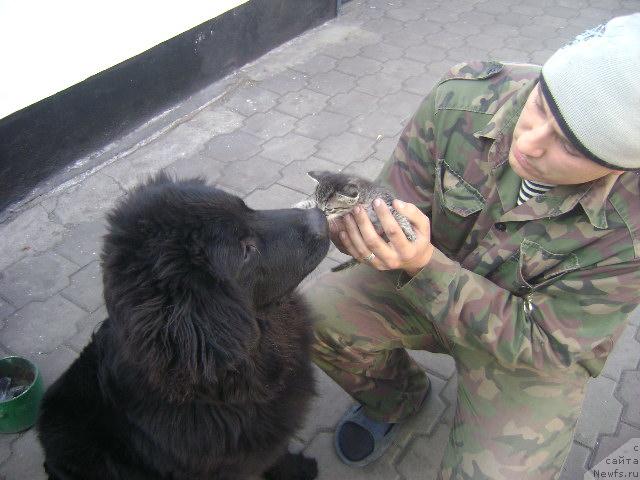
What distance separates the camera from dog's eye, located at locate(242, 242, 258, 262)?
5.66ft

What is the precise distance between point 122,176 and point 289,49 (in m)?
2.57

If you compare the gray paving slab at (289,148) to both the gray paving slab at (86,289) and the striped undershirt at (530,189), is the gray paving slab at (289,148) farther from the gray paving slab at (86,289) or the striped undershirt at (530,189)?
the striped undershirt at (530,189)

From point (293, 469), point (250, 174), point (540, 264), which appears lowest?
point (293, 469)

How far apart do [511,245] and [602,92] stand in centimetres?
69

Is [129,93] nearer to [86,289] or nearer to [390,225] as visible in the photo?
[86,289]

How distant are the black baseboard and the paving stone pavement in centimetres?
20

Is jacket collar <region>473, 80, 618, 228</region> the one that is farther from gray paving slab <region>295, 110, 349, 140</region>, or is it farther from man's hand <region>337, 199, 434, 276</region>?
gray paving slab <region>295, 110, 349, 140</region>

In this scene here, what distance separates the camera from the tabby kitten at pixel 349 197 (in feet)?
5.81

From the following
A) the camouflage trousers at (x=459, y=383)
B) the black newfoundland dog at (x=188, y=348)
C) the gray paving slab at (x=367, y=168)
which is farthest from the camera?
the gray paving slab at (x=367, y=168)

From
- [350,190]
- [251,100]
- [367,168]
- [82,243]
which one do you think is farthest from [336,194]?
[251,100]

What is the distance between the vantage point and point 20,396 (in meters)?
2.38

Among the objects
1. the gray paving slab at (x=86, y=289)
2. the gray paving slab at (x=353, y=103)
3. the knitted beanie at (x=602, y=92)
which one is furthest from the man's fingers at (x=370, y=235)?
the gray paving slab at (x=353, y=103)

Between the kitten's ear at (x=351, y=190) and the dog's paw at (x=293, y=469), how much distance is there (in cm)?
130

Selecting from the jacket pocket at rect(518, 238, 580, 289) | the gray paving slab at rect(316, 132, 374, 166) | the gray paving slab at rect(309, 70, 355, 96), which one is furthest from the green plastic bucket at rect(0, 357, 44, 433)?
the gray paving slab at rect(309, 70, 355, 96)
